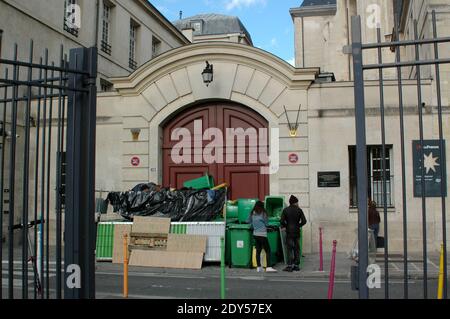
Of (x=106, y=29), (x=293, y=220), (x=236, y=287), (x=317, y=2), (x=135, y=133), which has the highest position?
(x=317, y=2)

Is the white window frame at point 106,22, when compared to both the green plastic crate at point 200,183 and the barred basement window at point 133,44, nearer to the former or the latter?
the barred basement window at point 133,44

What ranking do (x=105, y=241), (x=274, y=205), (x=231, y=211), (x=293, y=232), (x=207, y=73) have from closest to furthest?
(x=293, y=232), (x=105, y=241), (x=231, y=211), (x=274, y=205), (x=207, y=73)

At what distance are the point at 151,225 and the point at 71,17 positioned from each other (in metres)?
11.7

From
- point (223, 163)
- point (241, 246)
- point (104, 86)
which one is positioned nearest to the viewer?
point (241, 246)

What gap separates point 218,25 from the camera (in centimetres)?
6081

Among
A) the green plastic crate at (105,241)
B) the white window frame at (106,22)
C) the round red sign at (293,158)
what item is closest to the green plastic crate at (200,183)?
the round red sign at (293,158)

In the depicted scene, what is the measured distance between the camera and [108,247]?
1373cm

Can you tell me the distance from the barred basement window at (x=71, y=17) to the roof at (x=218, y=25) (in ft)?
128

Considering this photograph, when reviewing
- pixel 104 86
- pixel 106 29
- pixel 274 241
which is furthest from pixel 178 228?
pixel 106 29

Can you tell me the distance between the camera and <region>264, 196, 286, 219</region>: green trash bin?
49.6 ft

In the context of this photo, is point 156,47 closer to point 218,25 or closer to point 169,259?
point 169,259

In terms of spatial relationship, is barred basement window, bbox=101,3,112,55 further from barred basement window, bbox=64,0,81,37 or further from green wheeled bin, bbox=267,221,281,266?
green wheeled bin, bbox=267,221,281,266

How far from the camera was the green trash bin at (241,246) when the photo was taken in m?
Answer: 12.7

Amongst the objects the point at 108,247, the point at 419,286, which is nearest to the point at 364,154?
the point at 419,286
